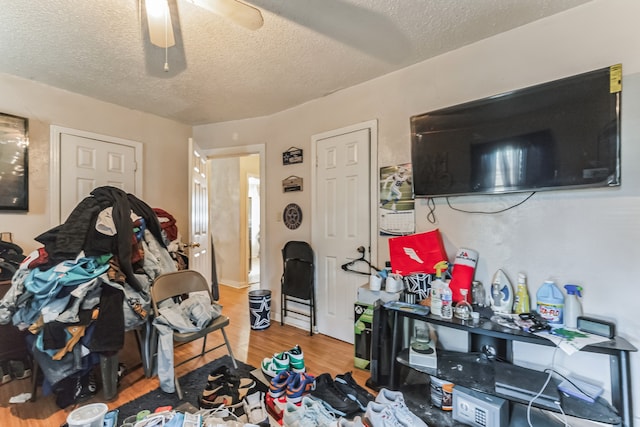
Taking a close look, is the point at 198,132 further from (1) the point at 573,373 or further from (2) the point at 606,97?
(1) the point at 573,373

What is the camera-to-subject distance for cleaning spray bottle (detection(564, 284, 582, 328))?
1.62m

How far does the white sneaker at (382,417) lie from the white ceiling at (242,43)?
85.9 inches

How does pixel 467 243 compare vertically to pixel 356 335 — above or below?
above

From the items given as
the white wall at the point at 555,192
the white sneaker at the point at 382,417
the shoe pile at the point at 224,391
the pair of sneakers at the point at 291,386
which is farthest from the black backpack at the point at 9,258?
the white wall at the point at 555,192

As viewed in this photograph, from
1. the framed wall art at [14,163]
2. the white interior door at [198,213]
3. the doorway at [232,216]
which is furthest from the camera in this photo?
the doorway at [232,216]

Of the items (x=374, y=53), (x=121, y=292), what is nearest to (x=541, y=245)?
(x=374, y=53)

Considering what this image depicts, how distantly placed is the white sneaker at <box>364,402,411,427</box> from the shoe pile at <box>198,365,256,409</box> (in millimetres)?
785

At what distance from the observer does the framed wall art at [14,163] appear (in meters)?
2.42

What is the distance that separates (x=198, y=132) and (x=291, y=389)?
11.0 feet

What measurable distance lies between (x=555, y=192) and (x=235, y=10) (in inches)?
80.3

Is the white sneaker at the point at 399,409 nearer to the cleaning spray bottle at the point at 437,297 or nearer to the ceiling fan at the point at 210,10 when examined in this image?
the cleaning spray bottle at the point at 437,297

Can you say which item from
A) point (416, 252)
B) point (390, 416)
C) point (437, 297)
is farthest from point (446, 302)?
point (390, 416)

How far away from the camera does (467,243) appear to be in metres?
2.08

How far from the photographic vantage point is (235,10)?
1.39m
